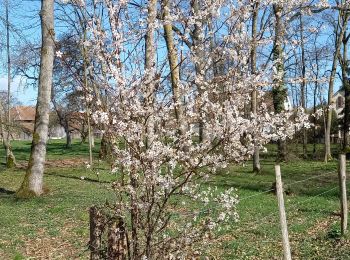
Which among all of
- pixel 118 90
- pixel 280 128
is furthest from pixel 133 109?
pixel 280 128

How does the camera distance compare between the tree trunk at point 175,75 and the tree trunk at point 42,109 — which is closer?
the tree trunk at point 175,75

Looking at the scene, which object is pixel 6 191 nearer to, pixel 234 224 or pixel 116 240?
pixel 234 224

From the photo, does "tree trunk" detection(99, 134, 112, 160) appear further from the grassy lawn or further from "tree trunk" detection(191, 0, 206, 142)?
"tree trunk" detection(191, 0, 206, 142)

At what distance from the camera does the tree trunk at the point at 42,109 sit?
42.9 feet

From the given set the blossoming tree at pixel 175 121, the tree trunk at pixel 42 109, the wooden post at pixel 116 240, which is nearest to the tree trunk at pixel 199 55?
the blossoming tree at pixel 175 121

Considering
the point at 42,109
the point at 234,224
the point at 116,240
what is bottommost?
the point at 234,224

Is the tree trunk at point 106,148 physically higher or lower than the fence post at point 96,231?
higher

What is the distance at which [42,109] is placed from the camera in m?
13.1

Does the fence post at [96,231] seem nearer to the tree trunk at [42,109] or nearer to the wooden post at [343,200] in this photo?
the wooden post at [343,200]

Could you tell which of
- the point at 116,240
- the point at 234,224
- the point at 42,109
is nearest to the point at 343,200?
the point at 234,224

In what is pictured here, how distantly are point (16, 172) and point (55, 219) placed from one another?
42.4 ft

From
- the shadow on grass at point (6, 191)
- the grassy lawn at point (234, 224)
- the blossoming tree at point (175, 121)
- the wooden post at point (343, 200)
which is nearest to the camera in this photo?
the blossoming tree at point (175, 121)

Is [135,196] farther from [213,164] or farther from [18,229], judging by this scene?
[18,229]

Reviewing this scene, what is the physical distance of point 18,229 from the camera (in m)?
9.50
